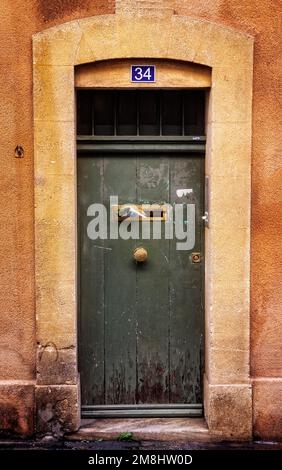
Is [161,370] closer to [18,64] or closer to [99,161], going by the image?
[99,161]

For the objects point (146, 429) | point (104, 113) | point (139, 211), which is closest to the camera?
point (146, 429)

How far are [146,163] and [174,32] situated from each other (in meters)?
1.24

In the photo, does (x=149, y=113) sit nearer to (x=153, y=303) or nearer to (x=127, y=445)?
(x=153, y=303)

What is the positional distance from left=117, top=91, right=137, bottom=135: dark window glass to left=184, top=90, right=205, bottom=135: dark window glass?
0.49m

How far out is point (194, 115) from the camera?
6.47 metres

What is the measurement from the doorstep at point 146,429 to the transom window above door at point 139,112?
2741mm

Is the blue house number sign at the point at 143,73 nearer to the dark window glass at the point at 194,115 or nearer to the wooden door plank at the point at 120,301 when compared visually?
the dark window glass at the point at 194,115

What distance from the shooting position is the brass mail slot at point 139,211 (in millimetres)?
6500

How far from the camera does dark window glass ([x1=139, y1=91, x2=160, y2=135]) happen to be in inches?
253

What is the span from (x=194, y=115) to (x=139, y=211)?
1.06 meters

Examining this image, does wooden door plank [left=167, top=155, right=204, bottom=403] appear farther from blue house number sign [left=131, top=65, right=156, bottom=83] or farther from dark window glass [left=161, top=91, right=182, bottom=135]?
blue house number sign [left=131, top=65, right=156, bottom=83]

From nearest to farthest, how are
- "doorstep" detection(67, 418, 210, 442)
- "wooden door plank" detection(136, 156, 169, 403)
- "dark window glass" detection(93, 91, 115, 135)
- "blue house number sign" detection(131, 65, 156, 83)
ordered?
"blue house number sign" detection(131, 65, 156, 83)
"doorstep" detection(67, 418, 210, 442)
"dark window glass" detection(93, 91, 115, 135)
"wooden door plank" detection(136, 156, 169, 403)

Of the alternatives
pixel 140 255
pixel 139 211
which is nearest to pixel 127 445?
pixel 140 255

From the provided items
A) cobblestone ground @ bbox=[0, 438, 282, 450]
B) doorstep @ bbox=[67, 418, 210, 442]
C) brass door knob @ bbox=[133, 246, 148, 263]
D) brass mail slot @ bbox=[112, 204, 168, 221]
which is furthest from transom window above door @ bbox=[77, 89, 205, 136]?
cobblestone ground @ bbox=[0, 438, 282, 450]
